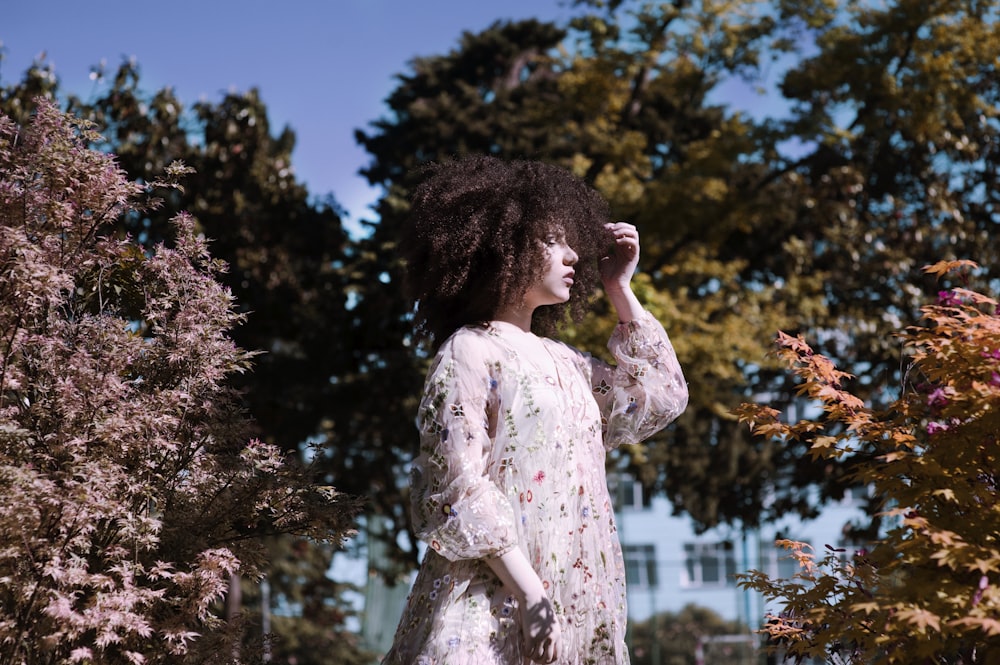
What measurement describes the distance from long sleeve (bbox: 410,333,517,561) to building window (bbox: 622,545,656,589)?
7.27m

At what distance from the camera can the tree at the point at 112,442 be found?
3.04 meters

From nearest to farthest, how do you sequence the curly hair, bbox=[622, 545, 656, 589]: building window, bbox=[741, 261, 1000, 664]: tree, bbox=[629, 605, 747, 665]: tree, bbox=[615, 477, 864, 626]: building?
bbox=[741, 261, 1000, 664]: tree
the curly hair
bbox=[615, 477, 864, 626]: building
bbox=[622, 545, 656, 589]: building window
bbox=[629, 605, 747, 665]: tree

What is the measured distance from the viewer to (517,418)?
9.21 feet

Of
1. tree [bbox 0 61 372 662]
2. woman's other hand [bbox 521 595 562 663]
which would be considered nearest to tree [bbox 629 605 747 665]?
tree [bbox 0 61 372 662]

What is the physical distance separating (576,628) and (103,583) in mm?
1303

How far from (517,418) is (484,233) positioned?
1.77ft

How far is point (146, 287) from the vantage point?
351 cm

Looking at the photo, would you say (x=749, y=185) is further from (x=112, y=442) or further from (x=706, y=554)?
(x=706, y=554)

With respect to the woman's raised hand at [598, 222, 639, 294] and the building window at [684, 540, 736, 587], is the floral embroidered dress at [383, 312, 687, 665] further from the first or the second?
the building window at [684, 540, 736, 587]

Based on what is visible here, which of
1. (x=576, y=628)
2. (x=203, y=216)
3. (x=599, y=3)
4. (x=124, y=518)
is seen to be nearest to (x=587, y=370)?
(x=576, y=628)

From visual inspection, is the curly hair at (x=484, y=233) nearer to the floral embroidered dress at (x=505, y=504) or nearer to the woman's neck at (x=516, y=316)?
the woman's neck at (x=516, y=316)

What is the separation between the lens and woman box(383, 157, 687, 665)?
2.64 metres

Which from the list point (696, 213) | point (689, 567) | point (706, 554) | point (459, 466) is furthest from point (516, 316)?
point (706, 554)

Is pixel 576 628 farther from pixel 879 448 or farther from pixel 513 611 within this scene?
pixel 879 448
